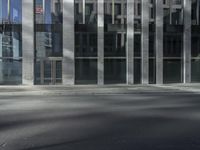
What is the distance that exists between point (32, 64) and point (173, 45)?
1225 centimetres

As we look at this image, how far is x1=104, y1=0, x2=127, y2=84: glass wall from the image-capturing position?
1321 inches

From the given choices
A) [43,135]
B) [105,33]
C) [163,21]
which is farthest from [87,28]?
[43,135]

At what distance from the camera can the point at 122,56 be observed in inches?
1328

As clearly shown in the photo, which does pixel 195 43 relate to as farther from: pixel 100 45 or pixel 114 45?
pixel 100 45

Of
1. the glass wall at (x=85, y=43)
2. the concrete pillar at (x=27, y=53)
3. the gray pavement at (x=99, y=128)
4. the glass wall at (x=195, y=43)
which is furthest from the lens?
the glass wall at (x=195, y=43)

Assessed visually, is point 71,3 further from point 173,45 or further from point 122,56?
point 173,45

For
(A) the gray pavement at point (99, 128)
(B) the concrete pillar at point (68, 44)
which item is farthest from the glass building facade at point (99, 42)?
(A) the gray pavement at point (99, 128)

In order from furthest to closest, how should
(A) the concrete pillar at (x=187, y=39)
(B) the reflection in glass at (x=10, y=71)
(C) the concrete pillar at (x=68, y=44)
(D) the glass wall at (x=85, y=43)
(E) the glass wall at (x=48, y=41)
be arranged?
(A) the concrete pillar at (x=187, y=39) → (D) the glass wall at (x=85, y=43) → (E) the glass wall at (x=48, y=41) → (C) the concrete pillar at (x=68, y=44) → (B) the reflection in glass at (x=10, y=71)

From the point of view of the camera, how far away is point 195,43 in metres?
34.8

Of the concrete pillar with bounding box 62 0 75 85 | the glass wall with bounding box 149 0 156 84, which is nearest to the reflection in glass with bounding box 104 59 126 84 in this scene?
the glass wall with bounding box 149 0 156 84

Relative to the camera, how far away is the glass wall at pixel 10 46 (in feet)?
107

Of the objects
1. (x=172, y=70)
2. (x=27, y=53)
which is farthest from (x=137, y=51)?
(x=27, y=53)

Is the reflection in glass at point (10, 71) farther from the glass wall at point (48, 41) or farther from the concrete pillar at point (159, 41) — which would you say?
the concrete pillar at point (159, 41)

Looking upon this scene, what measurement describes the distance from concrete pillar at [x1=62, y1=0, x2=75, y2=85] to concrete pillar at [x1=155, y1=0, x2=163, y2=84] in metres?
7.27
